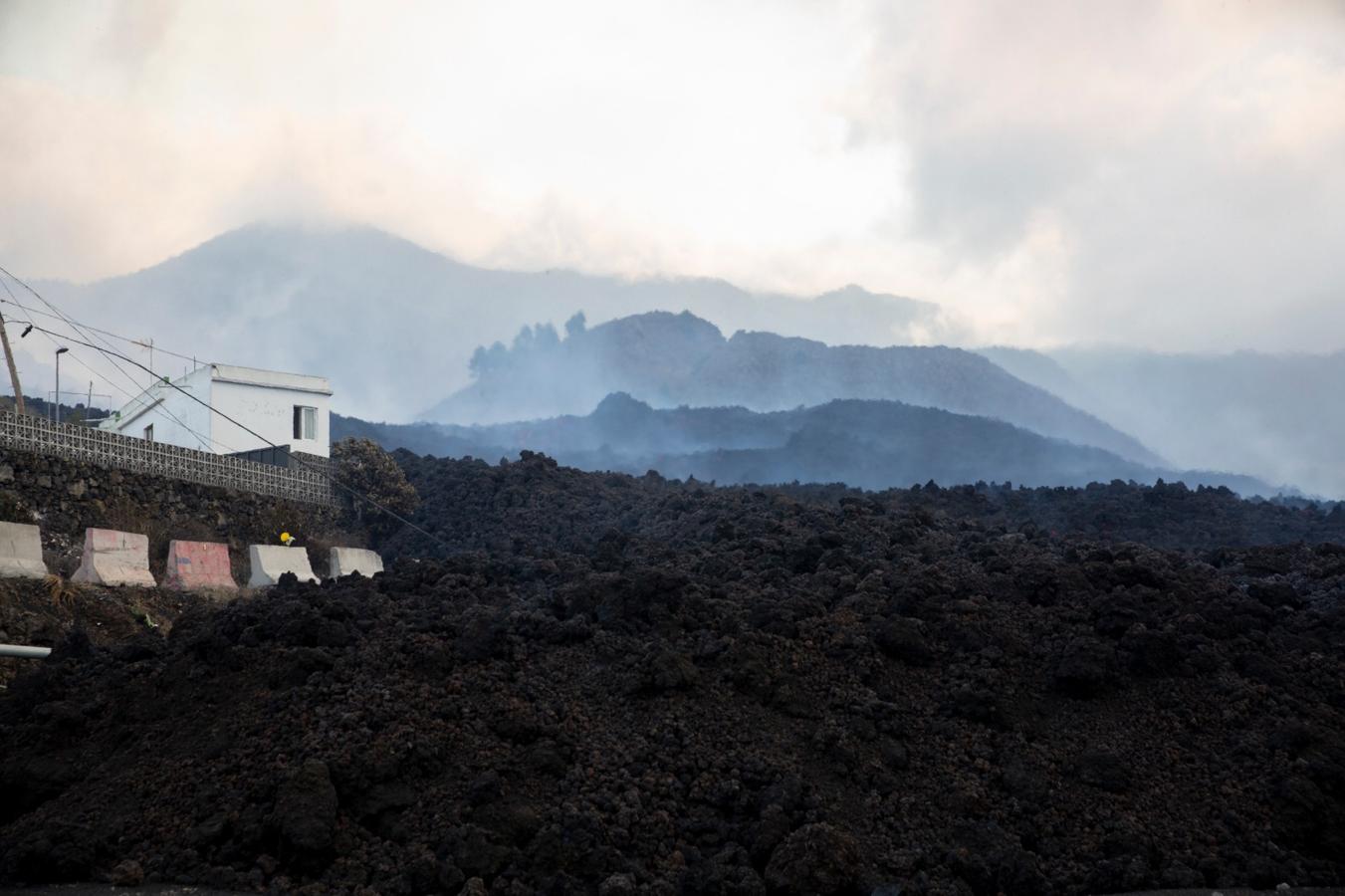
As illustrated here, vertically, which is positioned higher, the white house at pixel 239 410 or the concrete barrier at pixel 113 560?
the white house at pixel 239 410

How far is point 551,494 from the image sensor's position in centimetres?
2600

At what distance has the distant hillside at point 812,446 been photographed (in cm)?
5616

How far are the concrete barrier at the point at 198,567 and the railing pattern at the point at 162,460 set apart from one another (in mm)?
3727

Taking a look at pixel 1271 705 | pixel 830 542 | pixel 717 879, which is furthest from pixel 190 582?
pixel 1271 705

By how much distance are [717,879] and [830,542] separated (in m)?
7.63

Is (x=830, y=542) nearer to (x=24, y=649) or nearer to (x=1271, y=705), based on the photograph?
(x=1271, y=705)

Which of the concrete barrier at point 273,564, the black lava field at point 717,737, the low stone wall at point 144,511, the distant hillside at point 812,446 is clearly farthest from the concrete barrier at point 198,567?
the distant hillside at point 812,446

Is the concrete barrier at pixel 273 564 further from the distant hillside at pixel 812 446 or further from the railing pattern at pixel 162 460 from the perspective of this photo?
the distant hillside at pixel 812 446

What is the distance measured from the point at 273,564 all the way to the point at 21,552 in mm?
4814

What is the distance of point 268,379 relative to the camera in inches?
1137

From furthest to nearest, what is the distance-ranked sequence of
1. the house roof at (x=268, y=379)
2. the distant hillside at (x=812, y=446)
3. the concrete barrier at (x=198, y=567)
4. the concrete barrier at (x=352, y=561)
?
the distant hillside at (x=812, y=446) → the house roof at (x=268, y=379) → the concrete barrier at (x=352, y=561) → the concrete barrier at (x=198, y=567)

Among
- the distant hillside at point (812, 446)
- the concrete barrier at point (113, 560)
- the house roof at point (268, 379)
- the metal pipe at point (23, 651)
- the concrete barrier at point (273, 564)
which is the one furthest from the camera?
the distant hillside at point (812, 446)

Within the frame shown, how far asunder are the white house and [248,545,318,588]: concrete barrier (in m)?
6.76

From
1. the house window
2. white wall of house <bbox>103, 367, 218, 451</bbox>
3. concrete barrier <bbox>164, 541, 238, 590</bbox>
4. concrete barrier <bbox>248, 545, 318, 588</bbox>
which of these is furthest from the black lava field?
the house window
